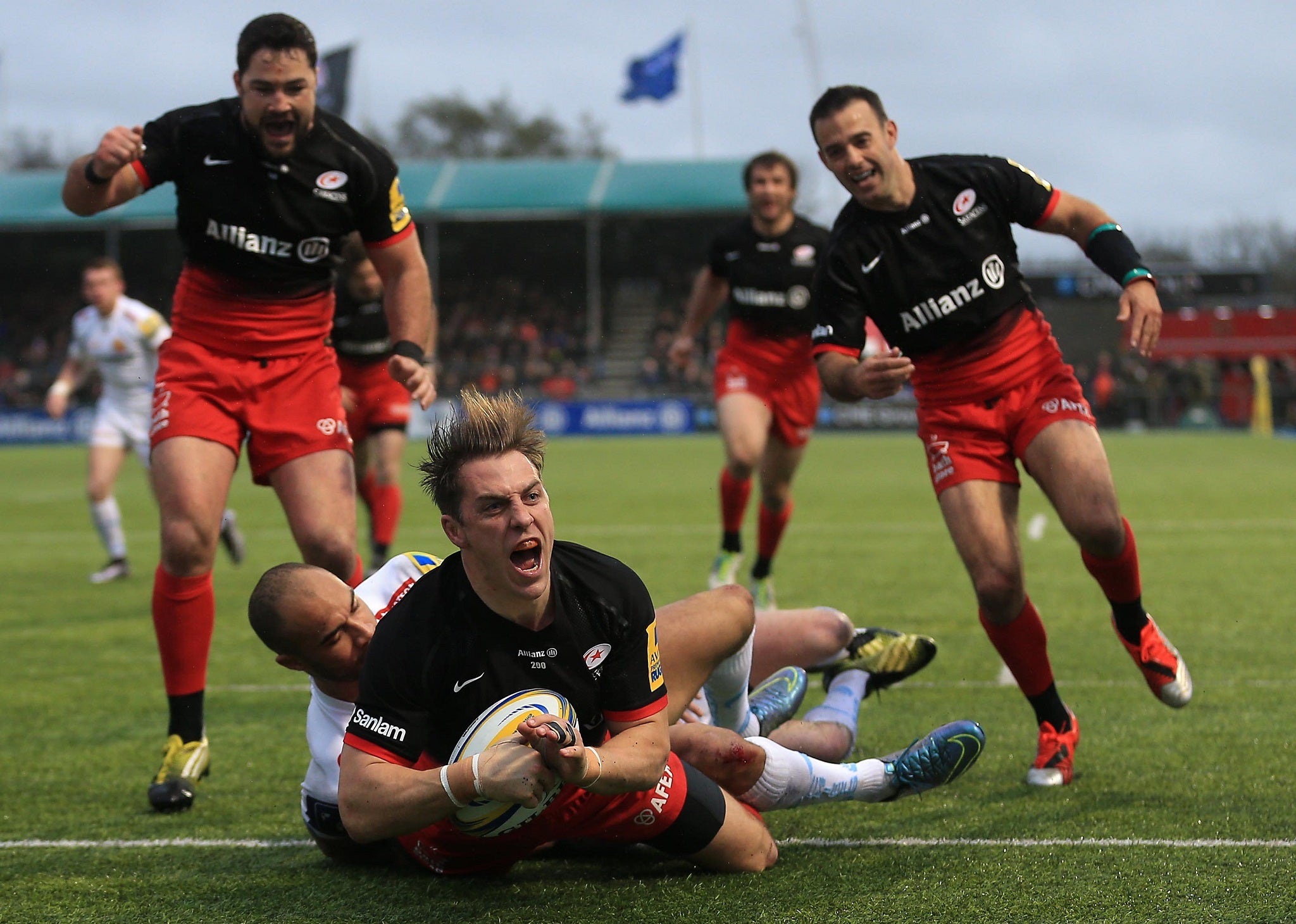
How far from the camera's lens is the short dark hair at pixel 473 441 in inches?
129

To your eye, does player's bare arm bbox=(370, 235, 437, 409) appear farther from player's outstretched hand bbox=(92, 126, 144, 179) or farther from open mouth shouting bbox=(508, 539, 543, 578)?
open mouth shouting bbox=(508, 539, 543, 578)

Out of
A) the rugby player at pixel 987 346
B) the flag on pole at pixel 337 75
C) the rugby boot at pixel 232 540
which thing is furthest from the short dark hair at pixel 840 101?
the flag on pole at pixel 337 75

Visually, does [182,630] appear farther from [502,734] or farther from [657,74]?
[657,74]

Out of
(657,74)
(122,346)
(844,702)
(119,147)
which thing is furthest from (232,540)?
(657,74)

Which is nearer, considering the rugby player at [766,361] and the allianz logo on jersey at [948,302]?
the allianz logo on jersey at [948,302]

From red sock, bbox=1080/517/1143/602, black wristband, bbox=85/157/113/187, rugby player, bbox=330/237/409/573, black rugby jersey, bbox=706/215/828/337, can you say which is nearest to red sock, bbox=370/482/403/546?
rugby player, bbox=330/237/409/573

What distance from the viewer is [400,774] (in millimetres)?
3193

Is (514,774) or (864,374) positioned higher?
(864,374)

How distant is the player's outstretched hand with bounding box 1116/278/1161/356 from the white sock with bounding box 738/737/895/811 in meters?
1.78

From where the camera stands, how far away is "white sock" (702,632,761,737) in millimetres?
4215

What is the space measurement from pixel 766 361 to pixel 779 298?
0.42m

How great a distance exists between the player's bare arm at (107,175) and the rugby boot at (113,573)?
6.18 meters

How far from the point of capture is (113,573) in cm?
1062

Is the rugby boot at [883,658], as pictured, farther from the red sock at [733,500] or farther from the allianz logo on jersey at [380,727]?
the red sock at [733,500]
